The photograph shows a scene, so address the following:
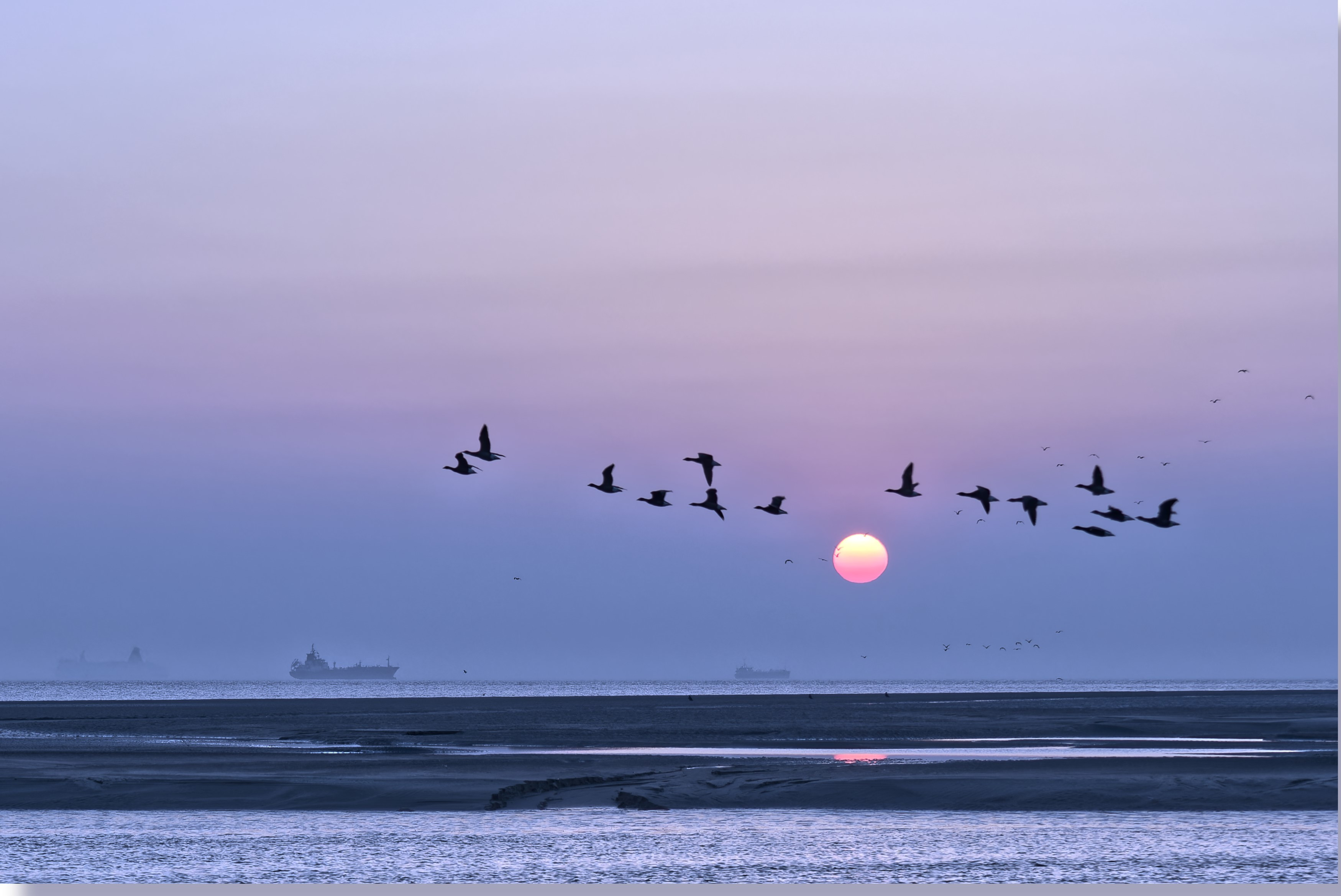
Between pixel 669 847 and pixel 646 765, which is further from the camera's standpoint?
pixel 646 765

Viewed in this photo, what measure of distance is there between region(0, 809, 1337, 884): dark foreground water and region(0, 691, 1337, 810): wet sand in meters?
2.16

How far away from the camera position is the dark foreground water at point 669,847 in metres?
25.9

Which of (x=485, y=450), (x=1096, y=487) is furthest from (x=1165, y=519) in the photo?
(x=485, y=450)

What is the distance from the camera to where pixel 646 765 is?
46.4 meters

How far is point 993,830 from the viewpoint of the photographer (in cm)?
3117

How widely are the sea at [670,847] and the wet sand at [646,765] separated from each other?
210cm

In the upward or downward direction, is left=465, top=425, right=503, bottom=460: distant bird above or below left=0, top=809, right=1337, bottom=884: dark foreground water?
above

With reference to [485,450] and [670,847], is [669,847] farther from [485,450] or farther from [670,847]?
[485,450]

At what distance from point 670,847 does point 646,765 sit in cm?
1784

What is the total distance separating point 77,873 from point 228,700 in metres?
151

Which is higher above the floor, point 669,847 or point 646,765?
point 646,765

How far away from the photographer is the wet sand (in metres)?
36.8

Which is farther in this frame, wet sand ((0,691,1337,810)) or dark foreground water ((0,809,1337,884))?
wet sand ((0,691,1337,810))

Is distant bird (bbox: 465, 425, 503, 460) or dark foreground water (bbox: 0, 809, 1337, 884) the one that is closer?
dark foreground water (bbox: 0, 809, 1337, 884)
